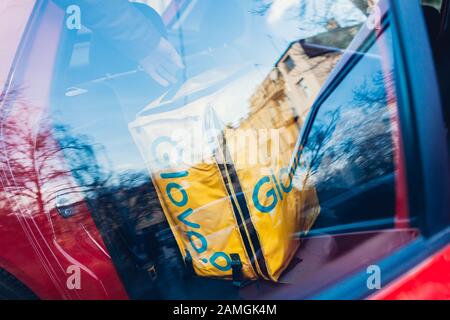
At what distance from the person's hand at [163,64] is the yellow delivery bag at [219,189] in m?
0.07

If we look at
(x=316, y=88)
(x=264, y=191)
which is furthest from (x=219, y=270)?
(x=316, y=88)

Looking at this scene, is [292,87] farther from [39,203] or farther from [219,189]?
[39,203]

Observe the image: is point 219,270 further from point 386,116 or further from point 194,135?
point 386,116

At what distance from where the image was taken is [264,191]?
898 millimetres

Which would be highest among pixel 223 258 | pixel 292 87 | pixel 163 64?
pixel 163 64

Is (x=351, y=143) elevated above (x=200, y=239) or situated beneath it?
elevated above

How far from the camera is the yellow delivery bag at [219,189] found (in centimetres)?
87

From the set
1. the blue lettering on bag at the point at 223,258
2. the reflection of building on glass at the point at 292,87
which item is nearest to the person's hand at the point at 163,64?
the reflection of building on glass at the point at 292,87

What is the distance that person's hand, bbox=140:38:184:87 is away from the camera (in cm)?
95

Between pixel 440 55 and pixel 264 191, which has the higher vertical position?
pixel 440 55

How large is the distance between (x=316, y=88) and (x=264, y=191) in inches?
16.5

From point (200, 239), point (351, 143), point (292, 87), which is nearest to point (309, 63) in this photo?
point (292, 87)

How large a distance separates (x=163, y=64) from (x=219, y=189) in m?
0.53

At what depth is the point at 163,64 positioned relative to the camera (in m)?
0.97
